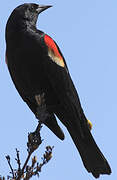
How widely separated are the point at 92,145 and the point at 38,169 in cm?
193

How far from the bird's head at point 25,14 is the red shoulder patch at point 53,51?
0.46 meters

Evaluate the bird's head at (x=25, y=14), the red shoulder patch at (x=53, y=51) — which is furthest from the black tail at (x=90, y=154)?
the bird's head at (x=25, y=14)

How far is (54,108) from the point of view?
4.45 metres

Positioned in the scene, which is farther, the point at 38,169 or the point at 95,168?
the point at 95,168

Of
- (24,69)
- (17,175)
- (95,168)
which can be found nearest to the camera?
(17,175)

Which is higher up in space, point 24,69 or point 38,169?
point 24,69

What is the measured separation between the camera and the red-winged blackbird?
4.24m

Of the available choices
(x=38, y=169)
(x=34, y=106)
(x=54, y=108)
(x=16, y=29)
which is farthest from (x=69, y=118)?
(x=38, y=169)

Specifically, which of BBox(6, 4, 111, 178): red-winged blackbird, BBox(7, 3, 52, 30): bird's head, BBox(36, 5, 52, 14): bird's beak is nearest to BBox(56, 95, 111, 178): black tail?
BBox(6, 4, 111, 178): red-winged blackbird

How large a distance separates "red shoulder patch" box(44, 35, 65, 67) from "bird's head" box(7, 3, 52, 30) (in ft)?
1.50

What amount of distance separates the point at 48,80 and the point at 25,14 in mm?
1094

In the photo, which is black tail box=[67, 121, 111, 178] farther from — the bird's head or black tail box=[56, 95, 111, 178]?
the bird's head

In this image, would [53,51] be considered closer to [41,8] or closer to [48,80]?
[48,80]

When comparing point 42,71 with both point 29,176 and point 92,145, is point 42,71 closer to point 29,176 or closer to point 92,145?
point 92,145
